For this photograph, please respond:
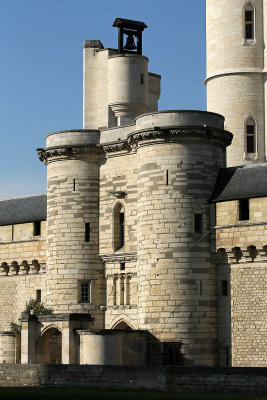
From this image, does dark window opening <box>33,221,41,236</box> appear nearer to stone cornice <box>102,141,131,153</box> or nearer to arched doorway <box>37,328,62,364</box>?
arched doorway <box>37,328,62,364</box>

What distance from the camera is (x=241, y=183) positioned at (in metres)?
41.8

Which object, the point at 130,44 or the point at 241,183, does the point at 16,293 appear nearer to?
the point at 130,44

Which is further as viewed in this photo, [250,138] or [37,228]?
[250,138]

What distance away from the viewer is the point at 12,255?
167 feet

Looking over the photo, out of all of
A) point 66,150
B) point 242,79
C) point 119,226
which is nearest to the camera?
point 119,226

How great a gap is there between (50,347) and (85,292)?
9.94 feet

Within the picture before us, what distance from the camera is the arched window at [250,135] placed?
173 feet

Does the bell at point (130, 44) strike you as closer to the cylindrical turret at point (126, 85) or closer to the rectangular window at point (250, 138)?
the cylindrical turret at point (126, 85)

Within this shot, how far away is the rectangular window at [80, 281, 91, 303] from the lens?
45812mm

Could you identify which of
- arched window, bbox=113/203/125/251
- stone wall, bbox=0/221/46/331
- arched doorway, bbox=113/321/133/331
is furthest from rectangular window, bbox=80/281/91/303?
stone wall, bbox=0/221/46/331

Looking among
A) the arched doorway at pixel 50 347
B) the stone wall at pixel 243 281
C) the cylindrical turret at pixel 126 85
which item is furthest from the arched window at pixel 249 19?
the arched doorway at pixel 50 347

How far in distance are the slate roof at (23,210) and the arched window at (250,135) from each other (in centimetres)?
1125

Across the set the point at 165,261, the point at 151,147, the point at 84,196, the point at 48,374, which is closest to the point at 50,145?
the point at 84,196

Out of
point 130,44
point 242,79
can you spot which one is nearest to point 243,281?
point 242,79
